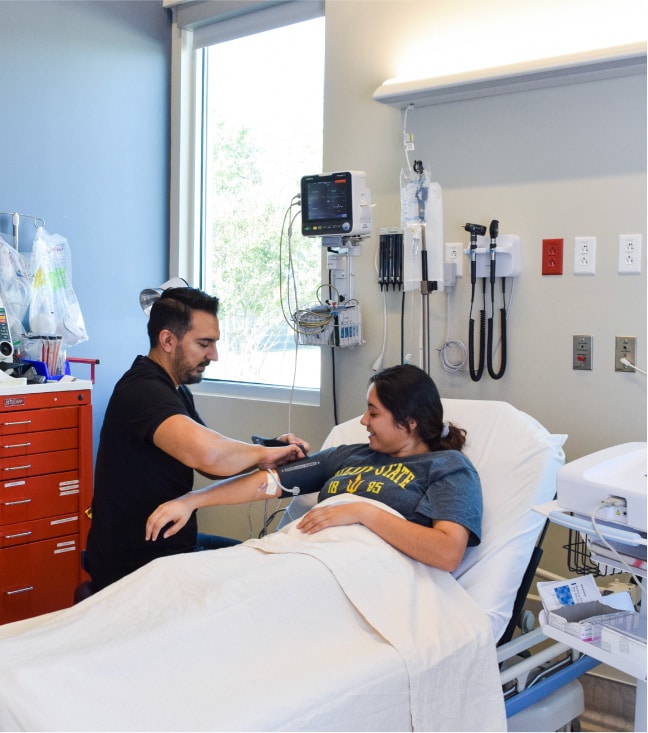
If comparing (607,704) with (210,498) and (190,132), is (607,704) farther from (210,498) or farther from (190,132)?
(190,132)

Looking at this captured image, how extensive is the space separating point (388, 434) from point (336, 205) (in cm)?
99

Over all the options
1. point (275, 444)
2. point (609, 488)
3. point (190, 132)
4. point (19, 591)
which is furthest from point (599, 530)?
point (190, 132)

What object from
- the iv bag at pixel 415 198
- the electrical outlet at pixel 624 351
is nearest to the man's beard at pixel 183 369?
the iv bag at pixel 415 198

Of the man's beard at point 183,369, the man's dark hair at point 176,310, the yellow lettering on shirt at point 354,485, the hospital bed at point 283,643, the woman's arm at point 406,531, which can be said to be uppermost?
the man's dark hair at point 176,310

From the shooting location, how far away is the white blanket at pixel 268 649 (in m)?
1.24

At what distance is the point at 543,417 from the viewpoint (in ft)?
8.46

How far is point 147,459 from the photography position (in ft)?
6.45

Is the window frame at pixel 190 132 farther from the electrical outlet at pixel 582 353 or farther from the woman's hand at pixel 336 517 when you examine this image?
the woman's hand at pixel 336 517

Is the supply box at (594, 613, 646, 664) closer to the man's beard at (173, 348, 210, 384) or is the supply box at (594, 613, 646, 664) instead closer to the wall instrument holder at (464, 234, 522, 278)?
the man's beard at (173, 348, 210, 384)

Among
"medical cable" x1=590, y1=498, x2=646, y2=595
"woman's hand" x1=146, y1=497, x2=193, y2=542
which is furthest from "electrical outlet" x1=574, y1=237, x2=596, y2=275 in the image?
"woman's hand" x1=146, y1=497, x2=193, y2=542

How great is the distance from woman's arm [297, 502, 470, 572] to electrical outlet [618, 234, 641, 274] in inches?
42.1

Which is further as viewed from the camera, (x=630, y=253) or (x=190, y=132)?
(x=190, y=132)

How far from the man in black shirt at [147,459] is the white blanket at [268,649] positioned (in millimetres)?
286

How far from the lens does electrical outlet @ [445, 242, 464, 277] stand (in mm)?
2713
